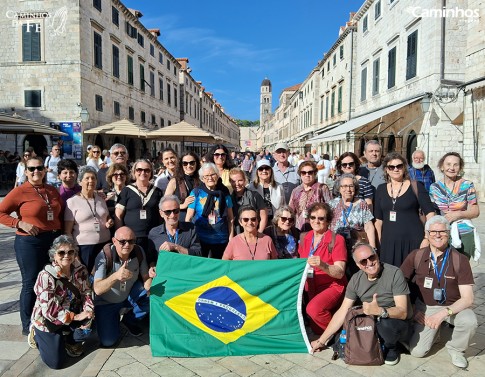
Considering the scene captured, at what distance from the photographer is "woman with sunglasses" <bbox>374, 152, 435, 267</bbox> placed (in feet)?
13.4

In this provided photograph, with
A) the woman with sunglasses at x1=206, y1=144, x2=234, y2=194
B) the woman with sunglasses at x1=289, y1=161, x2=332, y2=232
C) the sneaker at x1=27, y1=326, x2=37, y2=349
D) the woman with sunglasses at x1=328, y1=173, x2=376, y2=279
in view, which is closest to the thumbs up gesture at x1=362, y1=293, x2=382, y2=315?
the woman with sunglasses at x1=328, y1=173, x2=376, y2=279

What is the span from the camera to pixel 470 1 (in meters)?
12.8

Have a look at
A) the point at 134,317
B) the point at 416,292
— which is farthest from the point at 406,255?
the point at 134,317

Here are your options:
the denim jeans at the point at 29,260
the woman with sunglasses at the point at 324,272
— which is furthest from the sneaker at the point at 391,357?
the denim jeans at the point at 29,260

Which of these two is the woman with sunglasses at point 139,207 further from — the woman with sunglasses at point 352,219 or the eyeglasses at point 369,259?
the eyeglasses at point 369,259

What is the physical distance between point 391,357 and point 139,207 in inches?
122

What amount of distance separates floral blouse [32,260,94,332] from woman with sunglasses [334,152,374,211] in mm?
3233

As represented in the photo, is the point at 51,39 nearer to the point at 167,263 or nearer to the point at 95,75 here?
the point at 95,75

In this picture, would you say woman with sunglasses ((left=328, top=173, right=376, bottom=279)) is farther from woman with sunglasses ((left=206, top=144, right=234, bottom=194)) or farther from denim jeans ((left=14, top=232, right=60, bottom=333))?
denim jeans ((left=14, top=232, right=60, bottom=333))

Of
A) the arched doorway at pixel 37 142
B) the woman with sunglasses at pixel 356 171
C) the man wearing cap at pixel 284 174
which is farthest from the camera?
the arched doorway at pixel 37 142

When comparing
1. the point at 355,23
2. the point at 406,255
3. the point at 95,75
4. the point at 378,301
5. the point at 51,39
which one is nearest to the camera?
the point at 378,301

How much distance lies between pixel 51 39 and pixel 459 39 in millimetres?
18433

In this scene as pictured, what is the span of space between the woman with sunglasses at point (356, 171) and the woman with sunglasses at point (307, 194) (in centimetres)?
21

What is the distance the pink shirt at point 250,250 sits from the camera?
3.92m
